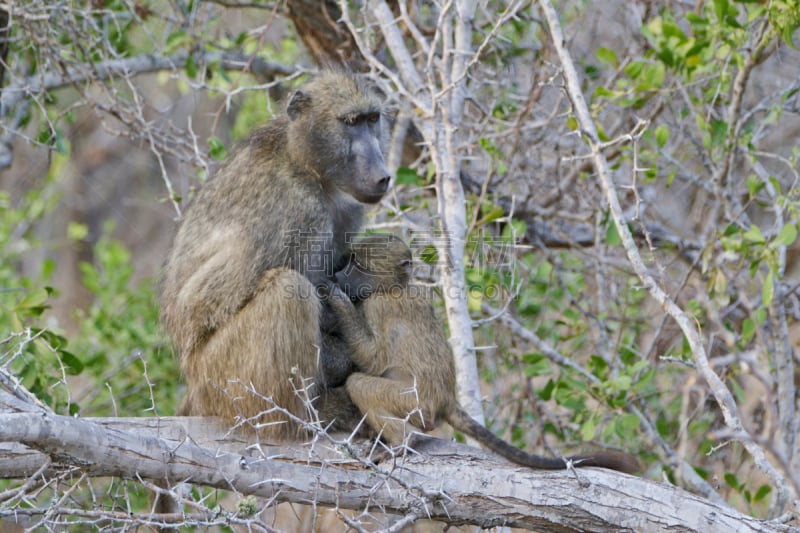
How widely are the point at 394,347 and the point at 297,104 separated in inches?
49.9

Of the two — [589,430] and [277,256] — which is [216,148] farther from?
[589,430]

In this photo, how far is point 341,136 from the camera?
4176mm

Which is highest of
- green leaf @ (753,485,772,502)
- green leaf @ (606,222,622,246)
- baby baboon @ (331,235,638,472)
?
green leaf @ (606,222,622,246)

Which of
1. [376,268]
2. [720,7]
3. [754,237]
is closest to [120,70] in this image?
[376,268]

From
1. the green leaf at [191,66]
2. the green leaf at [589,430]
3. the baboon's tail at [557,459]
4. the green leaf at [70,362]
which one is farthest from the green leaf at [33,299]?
the green leaf at [589,430]

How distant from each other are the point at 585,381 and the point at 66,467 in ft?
9.28

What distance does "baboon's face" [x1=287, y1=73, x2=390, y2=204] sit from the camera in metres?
4.09

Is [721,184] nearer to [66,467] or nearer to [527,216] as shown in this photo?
[527,216]

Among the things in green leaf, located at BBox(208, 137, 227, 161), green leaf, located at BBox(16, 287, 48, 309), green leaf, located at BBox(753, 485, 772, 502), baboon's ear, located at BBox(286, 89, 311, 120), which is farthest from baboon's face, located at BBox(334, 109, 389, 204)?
green leaf, located at BBox(753, 485, 772, 502)

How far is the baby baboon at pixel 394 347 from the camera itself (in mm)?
3639

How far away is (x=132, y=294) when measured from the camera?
6.57 meters

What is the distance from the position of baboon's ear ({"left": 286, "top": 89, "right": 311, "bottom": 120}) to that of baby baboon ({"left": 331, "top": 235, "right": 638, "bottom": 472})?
694 mm

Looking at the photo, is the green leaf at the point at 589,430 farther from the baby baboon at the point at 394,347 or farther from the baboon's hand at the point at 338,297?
the baboon's hand at the point at 338,297

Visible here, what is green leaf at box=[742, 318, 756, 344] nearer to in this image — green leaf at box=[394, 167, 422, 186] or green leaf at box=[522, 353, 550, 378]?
green leaf at box=[522, 353, 550, 378]
